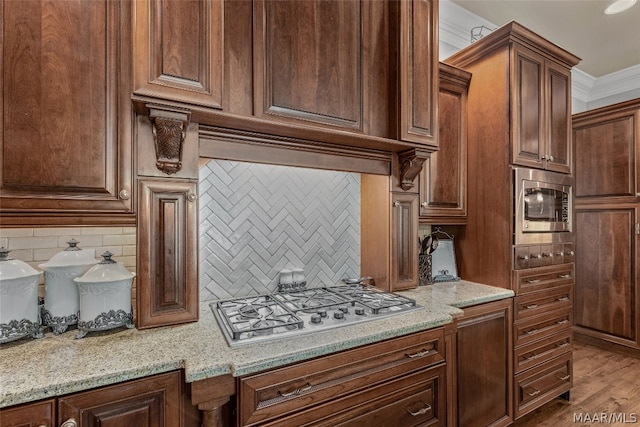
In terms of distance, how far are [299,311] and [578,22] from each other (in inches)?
146

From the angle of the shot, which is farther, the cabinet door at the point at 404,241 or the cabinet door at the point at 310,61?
the cabinet door at the point at 404,241

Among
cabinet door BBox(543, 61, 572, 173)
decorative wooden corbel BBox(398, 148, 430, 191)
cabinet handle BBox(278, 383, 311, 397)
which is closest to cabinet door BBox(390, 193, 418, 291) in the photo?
decorative wooden corbel BBox(398, 148, 430, 191)

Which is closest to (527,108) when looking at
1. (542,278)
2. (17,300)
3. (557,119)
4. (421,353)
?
(557,119)

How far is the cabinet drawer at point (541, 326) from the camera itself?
2115mm

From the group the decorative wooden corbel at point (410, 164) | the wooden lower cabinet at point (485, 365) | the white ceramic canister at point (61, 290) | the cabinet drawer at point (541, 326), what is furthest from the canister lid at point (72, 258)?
the cabinet drawer at point (541, 326)

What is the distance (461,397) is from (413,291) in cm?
62

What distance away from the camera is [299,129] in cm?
157

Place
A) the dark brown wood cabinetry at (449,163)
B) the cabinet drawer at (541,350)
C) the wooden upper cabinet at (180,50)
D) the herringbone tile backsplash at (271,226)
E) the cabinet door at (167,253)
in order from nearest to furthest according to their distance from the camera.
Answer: the wooden upper cabinet at (180,50) → the cabinet door at (167,253) → the herringbone tile backsplash at (271,226) → the cabinet drawer at (541,350) → the dark brown wood cabinetry at (449,163)

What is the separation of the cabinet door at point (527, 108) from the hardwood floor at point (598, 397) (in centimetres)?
181

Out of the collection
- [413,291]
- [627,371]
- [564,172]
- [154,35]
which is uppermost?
[154,35]

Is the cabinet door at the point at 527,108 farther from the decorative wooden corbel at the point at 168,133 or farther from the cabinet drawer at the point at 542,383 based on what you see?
the decorative wooden corbel at the point at 168,133

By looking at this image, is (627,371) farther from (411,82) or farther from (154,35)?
(154,35)

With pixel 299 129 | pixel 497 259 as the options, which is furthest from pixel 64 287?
pixel 497 259

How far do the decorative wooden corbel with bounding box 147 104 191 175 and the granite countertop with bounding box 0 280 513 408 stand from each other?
688mm
